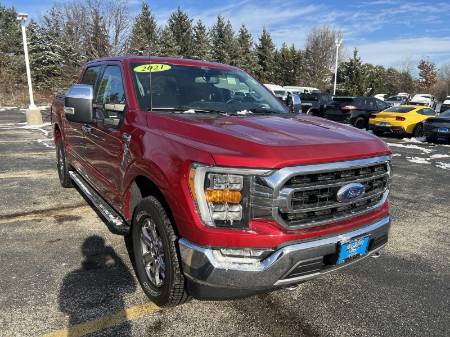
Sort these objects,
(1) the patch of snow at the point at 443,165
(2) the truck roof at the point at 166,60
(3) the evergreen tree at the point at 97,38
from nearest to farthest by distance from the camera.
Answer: (2) the truck roof at the point at 166,60 → (1) the patch of snow at the point at 443,165 → (3) the evergreen tree at the point at 97,38

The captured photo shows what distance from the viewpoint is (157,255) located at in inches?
128

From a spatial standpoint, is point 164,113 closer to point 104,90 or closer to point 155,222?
point 155,222

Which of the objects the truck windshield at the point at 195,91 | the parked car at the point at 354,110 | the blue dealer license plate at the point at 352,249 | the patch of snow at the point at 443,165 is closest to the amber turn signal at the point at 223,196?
the blue dealer license plate at the point at 352,249

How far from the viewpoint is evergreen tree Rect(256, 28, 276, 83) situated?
185 ft

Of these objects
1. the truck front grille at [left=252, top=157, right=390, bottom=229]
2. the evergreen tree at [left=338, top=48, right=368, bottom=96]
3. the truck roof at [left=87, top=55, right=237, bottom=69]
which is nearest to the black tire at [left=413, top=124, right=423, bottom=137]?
the truck roof at [left=87, top=55, right=237, bottom=69]

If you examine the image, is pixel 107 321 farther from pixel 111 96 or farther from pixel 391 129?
pixel 391 129

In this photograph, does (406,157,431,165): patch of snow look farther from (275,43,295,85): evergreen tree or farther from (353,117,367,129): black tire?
(275,43,295,85): evergreen tree

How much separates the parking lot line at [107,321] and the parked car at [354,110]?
1640 centimetres

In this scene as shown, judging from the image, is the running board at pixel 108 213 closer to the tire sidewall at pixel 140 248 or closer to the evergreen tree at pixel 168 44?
the tire sidewall at pixel 140 248

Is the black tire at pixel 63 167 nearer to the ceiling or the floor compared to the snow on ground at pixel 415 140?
nearer to the ceiling

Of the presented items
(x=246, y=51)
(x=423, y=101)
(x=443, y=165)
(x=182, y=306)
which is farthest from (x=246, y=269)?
(x=246, y=51)

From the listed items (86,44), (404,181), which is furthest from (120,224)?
(86,44)

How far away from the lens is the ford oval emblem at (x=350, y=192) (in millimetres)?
2895

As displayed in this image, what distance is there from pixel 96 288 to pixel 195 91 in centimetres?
199
